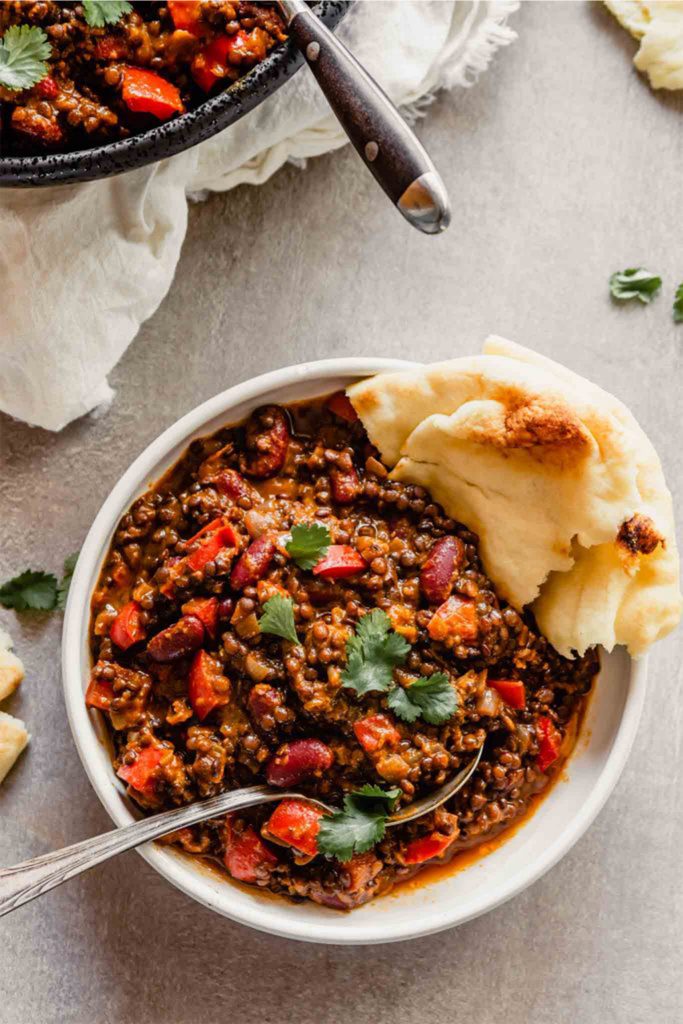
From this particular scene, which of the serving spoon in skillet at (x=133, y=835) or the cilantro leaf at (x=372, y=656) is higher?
the cilantro leaf at (x=372, y=656)

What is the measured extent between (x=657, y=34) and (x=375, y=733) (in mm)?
2999

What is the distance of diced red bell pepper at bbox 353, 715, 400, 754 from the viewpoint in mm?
3486

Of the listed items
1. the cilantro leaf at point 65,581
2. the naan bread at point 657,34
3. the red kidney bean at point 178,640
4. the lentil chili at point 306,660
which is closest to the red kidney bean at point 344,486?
the lentil chili at point 306,660

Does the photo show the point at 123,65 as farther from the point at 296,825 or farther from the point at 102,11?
the point at 296,825

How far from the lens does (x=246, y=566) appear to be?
11.7ft

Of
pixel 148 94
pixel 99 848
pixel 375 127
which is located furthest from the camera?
pixel 99 848

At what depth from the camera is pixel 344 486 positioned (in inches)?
148

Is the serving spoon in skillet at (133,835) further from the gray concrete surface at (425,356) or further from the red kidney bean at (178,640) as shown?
the gray concrete surface at (425,356)

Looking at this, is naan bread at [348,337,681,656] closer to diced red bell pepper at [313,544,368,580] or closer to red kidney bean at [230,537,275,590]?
diced red bell pepper at [313,544,368,580]

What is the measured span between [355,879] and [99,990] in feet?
3.97

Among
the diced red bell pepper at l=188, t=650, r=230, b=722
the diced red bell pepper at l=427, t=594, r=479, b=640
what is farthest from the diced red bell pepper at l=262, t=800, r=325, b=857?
the diced red bell pepper at l=427, t=594, r=479, b=640

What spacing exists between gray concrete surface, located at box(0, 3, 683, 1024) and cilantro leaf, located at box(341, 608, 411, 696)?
1320 millimetres

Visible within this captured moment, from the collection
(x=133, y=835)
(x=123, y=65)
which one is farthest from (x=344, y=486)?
(x=123, y=65)

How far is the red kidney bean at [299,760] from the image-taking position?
3.53 metres
